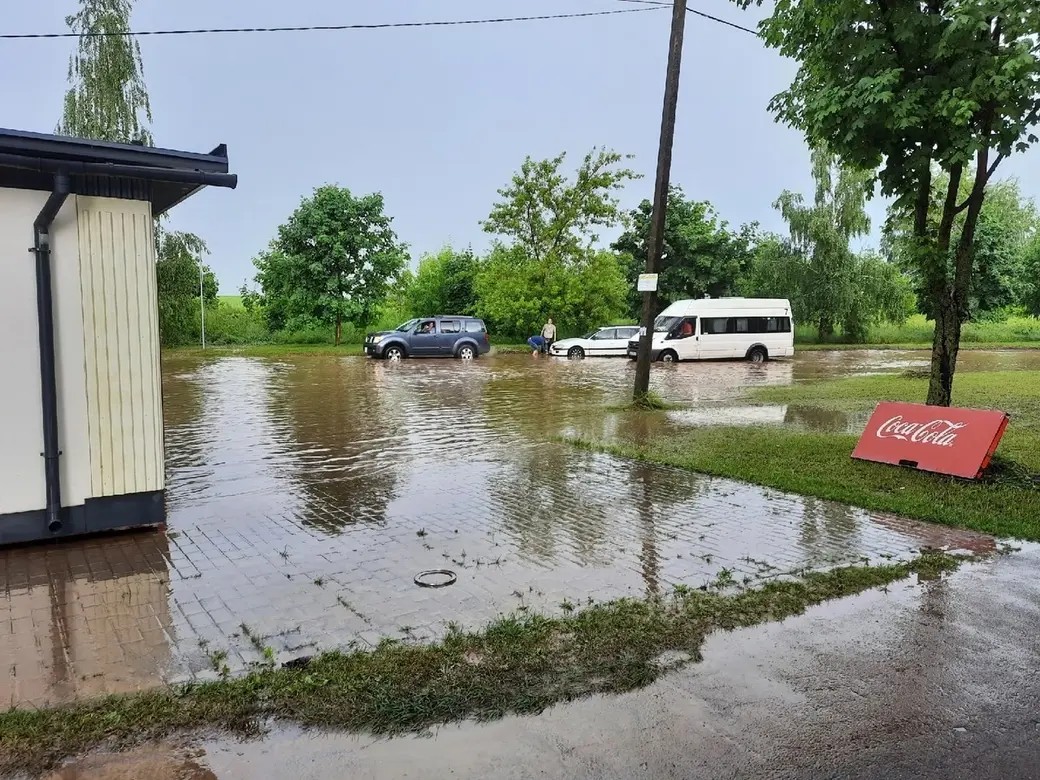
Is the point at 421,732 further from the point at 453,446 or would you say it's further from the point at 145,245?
the point at 453,446

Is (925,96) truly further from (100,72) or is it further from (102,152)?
(100,72)

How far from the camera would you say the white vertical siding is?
6.14 meters

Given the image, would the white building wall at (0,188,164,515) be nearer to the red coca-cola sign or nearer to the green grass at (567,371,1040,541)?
the green grass at (567,371,1040,541)

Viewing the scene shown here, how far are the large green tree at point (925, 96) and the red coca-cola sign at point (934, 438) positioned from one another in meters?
0.73

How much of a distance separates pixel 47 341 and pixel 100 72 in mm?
31835

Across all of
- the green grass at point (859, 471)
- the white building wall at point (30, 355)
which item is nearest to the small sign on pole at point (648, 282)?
the green grass at point (859, 471)

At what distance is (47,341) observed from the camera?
5.89 metres

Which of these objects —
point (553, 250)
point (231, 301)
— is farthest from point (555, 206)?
point (231, 301)

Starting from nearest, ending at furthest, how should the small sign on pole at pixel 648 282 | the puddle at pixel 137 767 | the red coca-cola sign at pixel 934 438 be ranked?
the puddle at pixel 137 767
the red coca-cola sign at pixel 934 438
the small sign on pole at pixel 648 282

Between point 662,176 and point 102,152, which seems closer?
point 102,152

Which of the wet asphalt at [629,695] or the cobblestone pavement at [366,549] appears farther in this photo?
the cobblestone pavement at [366,549]

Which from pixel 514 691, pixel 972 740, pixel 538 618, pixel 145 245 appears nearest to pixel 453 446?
pixel 145 245

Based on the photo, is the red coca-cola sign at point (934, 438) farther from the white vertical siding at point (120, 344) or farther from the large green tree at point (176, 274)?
the large green tree at point (176, 274)

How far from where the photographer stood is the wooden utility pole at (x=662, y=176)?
1402 centimetres
